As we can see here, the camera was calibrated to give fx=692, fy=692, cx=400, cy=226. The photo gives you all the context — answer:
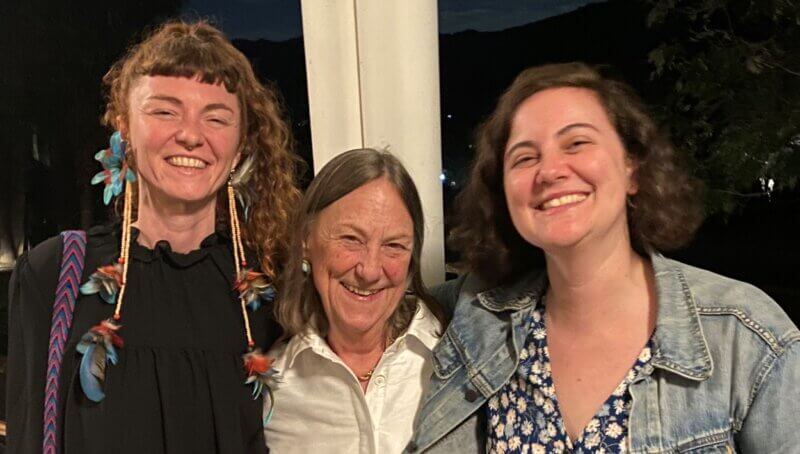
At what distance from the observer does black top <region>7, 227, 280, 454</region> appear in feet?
4.05

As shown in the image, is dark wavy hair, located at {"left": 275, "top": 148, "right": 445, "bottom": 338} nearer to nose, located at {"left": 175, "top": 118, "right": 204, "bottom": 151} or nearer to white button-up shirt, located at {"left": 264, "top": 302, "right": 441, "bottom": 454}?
white button-up shirt, located at {"left": 264, "top": 302, "right": 441, "bottom": 454}

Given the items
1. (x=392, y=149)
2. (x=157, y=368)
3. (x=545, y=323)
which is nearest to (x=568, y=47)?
(x=392, y=149)

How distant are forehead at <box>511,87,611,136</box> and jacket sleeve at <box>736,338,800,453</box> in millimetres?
459

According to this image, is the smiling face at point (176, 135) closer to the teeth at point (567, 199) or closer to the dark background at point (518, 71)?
the dark background at point (518, 71)

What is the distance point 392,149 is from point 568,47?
0.61 m

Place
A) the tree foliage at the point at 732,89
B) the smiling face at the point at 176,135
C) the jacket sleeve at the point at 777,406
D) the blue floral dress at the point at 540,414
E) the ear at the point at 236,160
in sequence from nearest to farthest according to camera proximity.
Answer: the jacket sleeve at the point at 777,406 → the blue floral dress at the point at 540,414 → the smiling face at the point at 176,135 → the ear at the point at 236,160 → the tree foliage at the point at 732,89

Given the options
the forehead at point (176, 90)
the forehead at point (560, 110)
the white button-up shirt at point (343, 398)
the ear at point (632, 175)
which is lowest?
the white button-up shirt at point (343, 398)

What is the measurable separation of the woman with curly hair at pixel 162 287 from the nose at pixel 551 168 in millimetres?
601

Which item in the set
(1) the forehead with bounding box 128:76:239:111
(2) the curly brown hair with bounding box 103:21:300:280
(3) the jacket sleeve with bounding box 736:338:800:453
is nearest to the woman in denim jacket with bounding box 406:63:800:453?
(3) the jacket sleeve with bounding box 736:338:800:453

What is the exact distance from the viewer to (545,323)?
1292 millimetres

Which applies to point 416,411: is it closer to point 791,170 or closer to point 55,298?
point 55,298

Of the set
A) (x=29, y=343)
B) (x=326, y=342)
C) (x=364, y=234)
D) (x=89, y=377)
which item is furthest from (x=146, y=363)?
(x=364, y=234)

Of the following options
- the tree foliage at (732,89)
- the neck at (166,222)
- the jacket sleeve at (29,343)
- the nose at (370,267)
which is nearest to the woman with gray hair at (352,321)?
the nose at (370,267)

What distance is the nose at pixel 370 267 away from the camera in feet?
4.34
